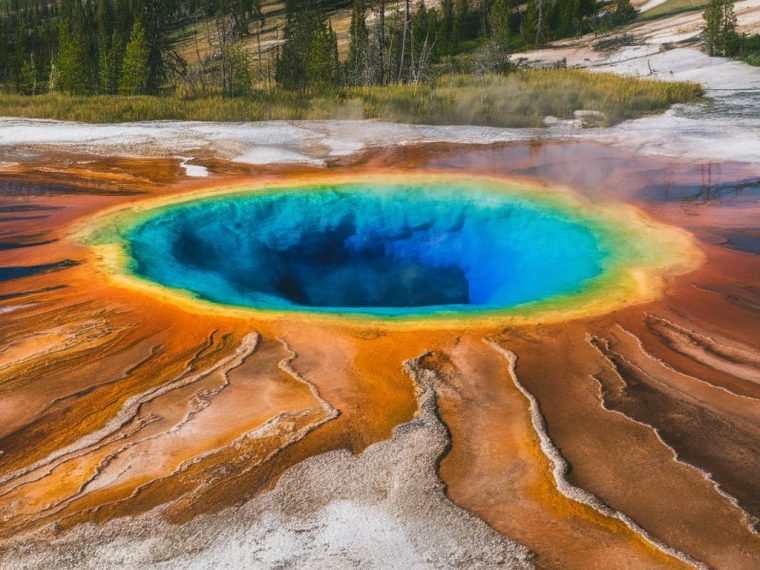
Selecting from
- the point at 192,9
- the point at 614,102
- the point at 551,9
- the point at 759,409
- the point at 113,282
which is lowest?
the point at 759,409

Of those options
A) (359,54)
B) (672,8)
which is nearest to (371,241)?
(359,54)

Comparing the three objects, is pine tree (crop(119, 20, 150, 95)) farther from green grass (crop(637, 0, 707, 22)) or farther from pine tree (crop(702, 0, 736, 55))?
green grass (crop(637, 0, 707, 22))

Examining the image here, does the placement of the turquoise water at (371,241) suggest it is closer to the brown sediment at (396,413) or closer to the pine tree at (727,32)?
the brown sediment at (396,413)

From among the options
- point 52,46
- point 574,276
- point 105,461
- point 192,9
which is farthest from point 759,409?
point 192,9

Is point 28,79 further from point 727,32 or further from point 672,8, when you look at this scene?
point 727,32

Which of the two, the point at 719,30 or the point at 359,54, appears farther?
the point at 359,54

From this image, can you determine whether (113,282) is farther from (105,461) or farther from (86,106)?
(86,106)

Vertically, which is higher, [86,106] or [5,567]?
[86,106]

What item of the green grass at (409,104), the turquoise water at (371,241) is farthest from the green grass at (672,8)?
the turquoise water at (371,241)
